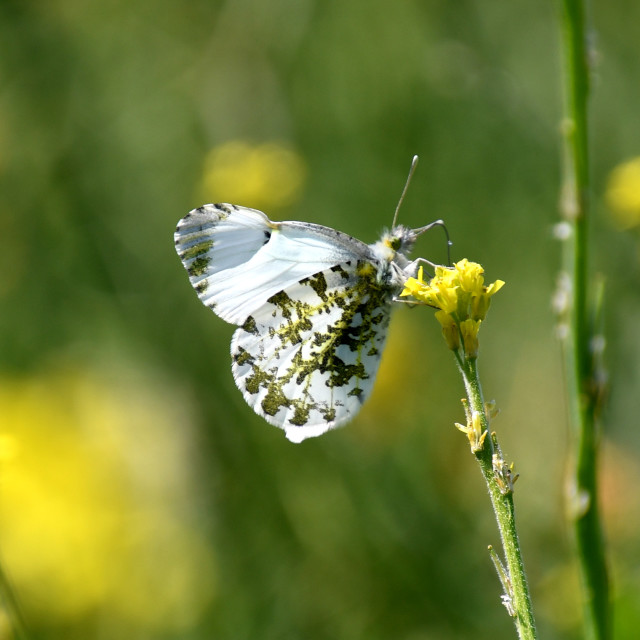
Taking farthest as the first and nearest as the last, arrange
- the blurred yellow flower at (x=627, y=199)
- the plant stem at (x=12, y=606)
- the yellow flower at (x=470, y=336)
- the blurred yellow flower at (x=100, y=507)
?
the blurred yellow flower at (x=100, y=507), the blurred yellow flower at (x=627, y=199), the plant stem at (x=12, y=606), the yellow flower at (x=470, y=336)

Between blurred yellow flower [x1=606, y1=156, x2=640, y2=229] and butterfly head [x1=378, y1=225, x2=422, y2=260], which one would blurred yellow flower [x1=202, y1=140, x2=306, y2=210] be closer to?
butterfly head [x1=378, y1=225, x2=422, y2=260]

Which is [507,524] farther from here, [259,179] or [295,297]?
[259,179]

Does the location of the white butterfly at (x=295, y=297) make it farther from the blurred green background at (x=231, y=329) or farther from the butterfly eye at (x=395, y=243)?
the blurred green background at (x=231, y=329)

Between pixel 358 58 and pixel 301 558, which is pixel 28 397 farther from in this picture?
pixel 358 58

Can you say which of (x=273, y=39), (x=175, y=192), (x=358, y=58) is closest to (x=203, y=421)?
(x=175, y=192)

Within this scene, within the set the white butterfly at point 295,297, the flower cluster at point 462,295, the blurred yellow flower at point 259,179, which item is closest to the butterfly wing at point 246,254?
the white butterfly at point 295,297

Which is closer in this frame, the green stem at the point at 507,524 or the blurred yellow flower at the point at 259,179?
the green stem at the point at 507,524

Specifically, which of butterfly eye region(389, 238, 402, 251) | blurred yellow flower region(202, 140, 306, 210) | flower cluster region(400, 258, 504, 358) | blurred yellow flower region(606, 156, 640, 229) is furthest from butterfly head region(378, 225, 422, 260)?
blurred yellow flower region(202, 140, 306, 210)
